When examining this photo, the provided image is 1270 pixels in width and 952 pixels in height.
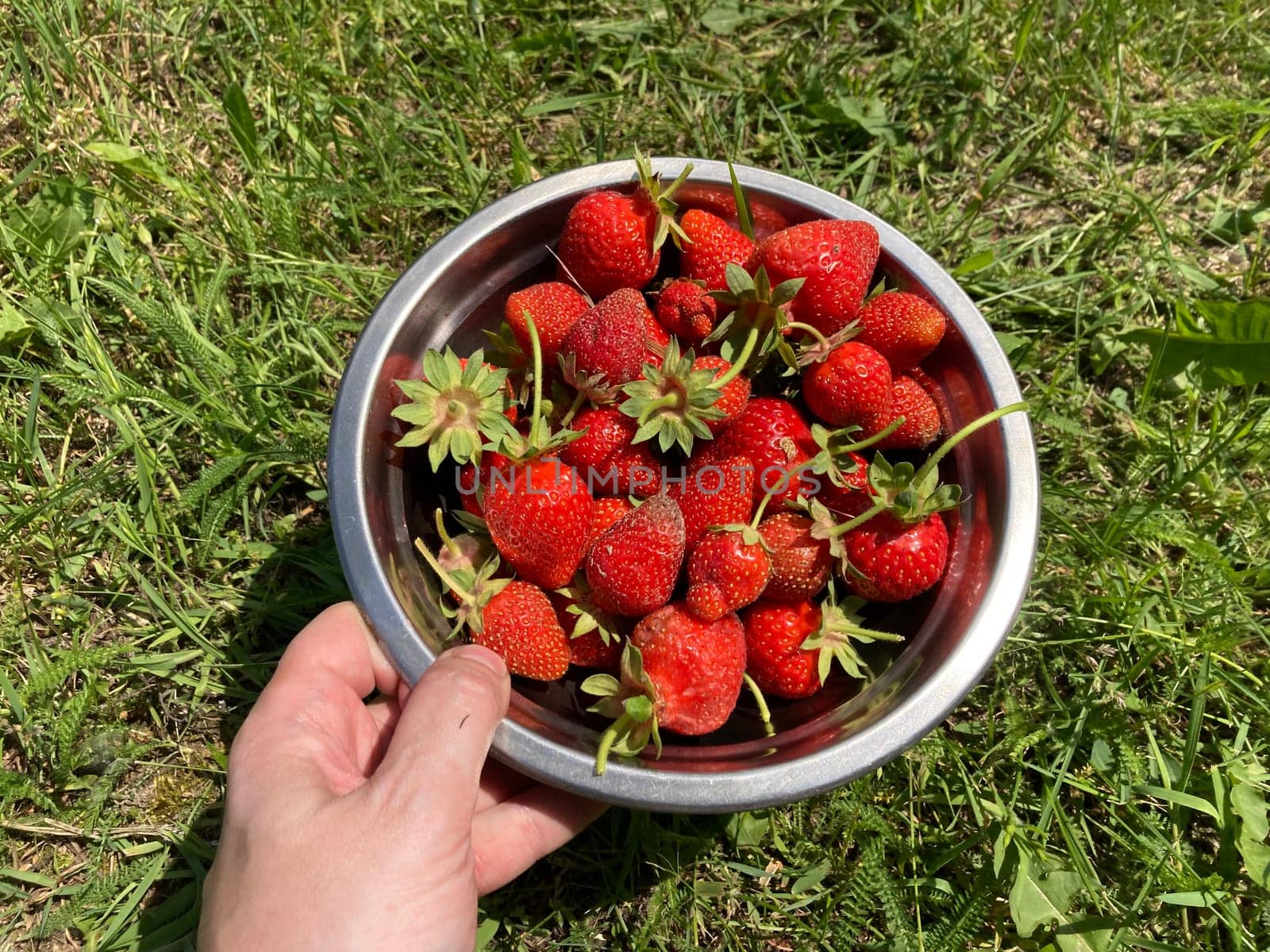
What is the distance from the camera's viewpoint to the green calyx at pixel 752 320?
126 cm

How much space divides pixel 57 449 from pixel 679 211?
4.60 ft

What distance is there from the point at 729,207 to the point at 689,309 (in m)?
0.23

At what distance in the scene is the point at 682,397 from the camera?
50.1 inches

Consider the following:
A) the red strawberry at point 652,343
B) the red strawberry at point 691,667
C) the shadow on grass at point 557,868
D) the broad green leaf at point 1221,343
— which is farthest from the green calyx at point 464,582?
the broad green leaf at point 1221,343

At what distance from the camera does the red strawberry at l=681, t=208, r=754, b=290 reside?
1.38 m

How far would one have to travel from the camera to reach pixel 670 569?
4.05ft

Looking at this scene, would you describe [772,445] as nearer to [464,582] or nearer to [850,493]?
[850,493]

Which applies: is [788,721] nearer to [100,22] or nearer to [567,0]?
[567,0]

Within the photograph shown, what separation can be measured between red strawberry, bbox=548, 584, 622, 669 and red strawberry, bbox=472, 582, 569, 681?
0.04 m

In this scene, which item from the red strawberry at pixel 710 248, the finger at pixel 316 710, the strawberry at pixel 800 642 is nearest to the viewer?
the finger at pixel 316 710

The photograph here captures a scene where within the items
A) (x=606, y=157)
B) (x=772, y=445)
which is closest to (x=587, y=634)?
(x=772, y=445)

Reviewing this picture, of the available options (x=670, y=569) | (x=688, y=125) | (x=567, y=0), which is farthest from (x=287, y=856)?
(x=567, y=0)

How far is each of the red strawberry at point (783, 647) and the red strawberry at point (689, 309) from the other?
0.42 meters

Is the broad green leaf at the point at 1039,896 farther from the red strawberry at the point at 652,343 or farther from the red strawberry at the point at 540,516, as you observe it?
the red strawberry at the point at 652,343
